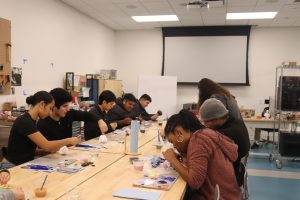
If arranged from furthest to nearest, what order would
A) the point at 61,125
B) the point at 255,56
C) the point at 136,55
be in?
the point at 136,55, the point at 255,56, the point at 61,125

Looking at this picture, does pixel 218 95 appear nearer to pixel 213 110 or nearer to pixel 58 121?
pixel 213 110

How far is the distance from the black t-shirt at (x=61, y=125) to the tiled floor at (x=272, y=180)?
2.41 m

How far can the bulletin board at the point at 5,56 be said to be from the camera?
4.89 metres

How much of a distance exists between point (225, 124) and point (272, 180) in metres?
2.88

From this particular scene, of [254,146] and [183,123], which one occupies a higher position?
[183,123]

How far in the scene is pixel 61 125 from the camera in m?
3.48

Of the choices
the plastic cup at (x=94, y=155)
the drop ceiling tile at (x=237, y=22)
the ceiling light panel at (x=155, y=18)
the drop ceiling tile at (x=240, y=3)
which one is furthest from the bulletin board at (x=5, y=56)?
the drop ceiling tile at (x=237, y=22)

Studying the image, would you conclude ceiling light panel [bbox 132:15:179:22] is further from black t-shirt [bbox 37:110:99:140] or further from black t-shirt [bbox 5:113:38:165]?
black t-shirt [bbox 5:113:38:165]

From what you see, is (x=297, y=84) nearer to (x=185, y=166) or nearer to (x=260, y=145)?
(x=260, y=145)

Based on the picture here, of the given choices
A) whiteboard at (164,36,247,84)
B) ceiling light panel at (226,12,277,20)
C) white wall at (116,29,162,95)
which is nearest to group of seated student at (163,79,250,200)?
ceiling light panel at (226,12,277,20)

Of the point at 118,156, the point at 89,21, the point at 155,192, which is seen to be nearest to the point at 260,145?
the point at 89,21

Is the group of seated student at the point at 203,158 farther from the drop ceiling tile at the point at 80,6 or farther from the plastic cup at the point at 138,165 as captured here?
the drop ceiling tile at the point at 80,6

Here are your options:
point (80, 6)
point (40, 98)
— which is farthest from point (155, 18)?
point (40, 98)

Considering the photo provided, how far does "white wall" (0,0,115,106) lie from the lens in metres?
5.33
